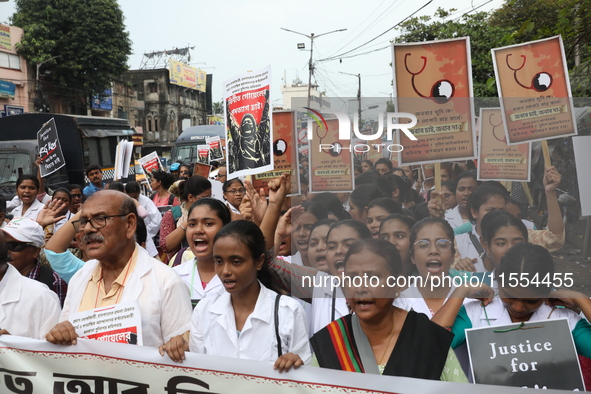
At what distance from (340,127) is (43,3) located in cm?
3585

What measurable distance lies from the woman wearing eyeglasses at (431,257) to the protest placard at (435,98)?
0.29 metres

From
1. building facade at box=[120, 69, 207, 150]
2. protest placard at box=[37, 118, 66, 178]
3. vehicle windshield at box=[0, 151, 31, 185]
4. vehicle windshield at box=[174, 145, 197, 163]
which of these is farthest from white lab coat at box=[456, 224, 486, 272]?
building facade at box=[120, 69, 207, 150]

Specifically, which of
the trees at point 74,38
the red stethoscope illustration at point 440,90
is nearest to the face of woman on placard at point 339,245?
the red stethoscope illustration at point 440,90

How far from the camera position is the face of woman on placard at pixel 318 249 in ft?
9.31

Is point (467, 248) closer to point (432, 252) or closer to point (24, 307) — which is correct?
point (432, 252)

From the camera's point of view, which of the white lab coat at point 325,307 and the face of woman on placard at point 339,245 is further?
the white lab coat at point 325,307

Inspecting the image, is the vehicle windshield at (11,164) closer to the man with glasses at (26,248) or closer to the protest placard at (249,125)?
the protest placard at (249,125)

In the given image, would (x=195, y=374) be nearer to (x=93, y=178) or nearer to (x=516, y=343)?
(x=516, y=343)

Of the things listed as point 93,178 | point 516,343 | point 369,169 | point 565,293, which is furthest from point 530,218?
point 93,178

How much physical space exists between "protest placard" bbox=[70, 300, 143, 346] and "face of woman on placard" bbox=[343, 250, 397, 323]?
89cm

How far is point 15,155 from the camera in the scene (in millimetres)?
11391

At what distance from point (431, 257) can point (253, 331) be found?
80cm

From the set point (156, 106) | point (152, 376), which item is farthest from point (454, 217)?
point (156, 106)

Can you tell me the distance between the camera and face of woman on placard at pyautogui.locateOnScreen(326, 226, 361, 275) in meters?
2.69
